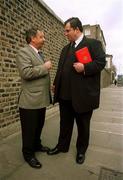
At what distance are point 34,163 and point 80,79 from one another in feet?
4.10

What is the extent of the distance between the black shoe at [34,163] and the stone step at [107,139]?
1284 mm

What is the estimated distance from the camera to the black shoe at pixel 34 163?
293 centimetres

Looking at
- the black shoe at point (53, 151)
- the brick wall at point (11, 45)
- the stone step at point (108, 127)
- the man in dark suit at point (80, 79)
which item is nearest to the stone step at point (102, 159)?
the man in dark suit at point (80, 79)

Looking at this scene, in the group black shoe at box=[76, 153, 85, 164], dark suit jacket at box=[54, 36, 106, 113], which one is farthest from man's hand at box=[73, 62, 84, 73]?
black shoe at box=[76, 153, 85, 164]

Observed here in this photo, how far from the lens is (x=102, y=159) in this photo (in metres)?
3.26

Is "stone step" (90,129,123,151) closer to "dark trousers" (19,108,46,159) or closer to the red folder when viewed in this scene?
"dark trousers" (19,108,46,159)

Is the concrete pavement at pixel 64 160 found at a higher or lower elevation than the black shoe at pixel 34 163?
lower

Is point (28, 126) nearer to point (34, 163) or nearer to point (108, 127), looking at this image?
point (34, 163)

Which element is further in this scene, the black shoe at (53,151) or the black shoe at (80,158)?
the black shoe at (53,151)

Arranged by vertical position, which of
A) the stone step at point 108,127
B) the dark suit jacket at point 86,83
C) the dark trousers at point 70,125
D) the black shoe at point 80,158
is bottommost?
the stone step at point 108,127

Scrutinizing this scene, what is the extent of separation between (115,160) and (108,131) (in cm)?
161

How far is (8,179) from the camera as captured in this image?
262 cm

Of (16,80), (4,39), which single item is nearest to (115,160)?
(16,80)

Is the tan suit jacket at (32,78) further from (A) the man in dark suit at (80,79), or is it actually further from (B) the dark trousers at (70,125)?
(B) the dark trousers at (70,125)
